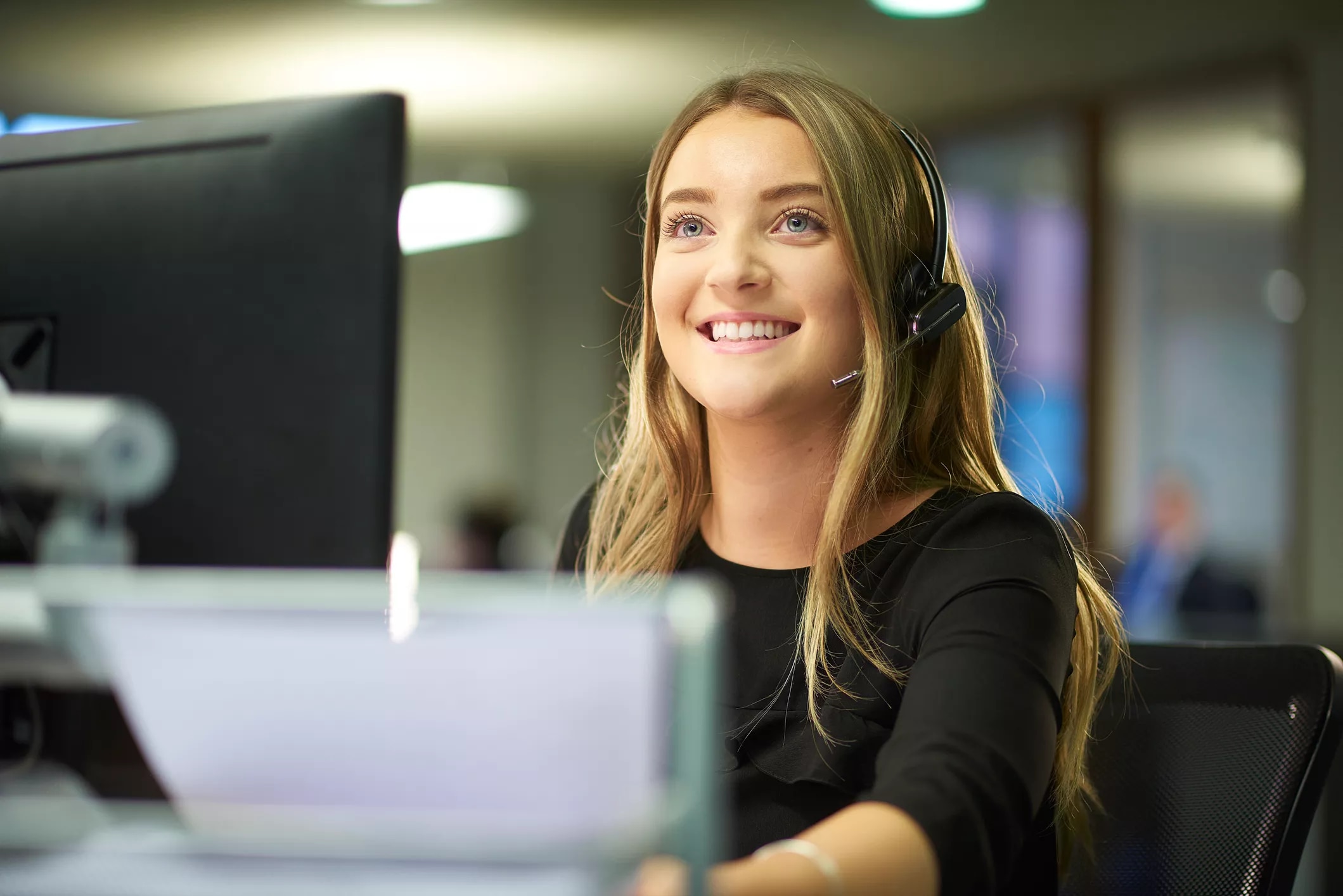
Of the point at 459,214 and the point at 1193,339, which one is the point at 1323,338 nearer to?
the point at 1193,339

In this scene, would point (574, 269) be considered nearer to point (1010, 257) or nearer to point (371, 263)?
point (1010, 257)

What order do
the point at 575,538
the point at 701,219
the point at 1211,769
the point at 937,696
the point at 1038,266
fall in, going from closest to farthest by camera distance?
1. the point at 937,696
2. the point at 1211,769
3. the point at 701,219
4. the point at 575,538
5. the point at 1038,266

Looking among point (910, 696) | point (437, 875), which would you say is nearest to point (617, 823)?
point (437, 875)

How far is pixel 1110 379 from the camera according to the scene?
5.19 m

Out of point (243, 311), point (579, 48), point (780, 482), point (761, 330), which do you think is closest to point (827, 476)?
point (780, 482)

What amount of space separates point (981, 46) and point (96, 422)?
4337mm

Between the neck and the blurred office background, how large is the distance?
2956 millimetres

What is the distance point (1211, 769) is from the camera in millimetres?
1096

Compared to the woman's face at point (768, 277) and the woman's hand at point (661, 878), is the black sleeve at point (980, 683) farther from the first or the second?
the woman's hand at point (661, 878)

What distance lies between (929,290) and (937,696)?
0.46 m

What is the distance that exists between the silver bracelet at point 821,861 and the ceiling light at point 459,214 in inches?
227

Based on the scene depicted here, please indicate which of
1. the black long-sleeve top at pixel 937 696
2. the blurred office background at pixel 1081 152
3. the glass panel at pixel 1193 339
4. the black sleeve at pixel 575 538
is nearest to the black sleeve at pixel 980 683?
the black long-sleeve top at pixel 937 696

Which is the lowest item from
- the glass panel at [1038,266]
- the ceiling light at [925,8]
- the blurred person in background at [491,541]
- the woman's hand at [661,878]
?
the blurred person in background at [491,541]

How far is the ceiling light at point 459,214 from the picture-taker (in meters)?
6.45
